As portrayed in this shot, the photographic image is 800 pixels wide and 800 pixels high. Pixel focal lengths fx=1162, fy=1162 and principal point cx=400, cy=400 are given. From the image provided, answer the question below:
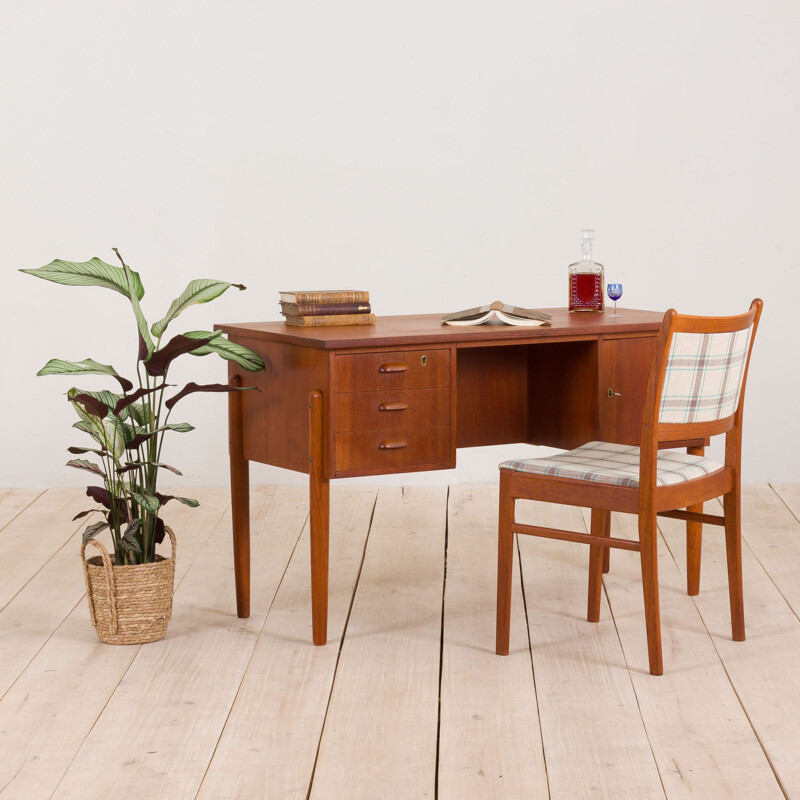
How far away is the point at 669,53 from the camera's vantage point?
477 cm

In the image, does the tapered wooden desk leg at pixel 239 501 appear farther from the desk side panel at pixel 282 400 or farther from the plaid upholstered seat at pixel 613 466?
the plaid upholstered seat at pixel 613 466

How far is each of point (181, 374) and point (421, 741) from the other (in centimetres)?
278

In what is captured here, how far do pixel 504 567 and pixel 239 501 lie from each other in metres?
0.76

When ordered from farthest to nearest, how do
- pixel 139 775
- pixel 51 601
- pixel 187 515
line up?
pixel 187 515, pixel 51 601, pixel 139 775

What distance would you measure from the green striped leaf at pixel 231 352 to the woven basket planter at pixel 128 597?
457 millimetres

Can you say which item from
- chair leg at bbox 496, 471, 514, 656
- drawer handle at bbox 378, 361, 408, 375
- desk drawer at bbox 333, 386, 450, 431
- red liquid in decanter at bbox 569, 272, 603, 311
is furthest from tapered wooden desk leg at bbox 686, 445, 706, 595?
drawer handle at bbox 378, 361, 408, 375

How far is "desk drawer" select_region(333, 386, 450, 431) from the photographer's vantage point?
2.72 m

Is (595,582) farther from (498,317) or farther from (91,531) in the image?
(91,531)

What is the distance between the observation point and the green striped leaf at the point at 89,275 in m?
2.69

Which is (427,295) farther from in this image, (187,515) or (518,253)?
(187,515)

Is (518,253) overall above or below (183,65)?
below

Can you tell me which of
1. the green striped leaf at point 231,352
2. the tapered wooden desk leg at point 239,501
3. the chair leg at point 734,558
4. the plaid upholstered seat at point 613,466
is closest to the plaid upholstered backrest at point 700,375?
the plaid upholstered seat at point 613,466

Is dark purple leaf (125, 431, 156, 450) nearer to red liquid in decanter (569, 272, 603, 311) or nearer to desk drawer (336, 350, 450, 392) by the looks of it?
desk drawer (336, 350, 450, 392)

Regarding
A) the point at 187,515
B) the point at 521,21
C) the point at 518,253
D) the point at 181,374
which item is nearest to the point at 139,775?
the point at 187,515
